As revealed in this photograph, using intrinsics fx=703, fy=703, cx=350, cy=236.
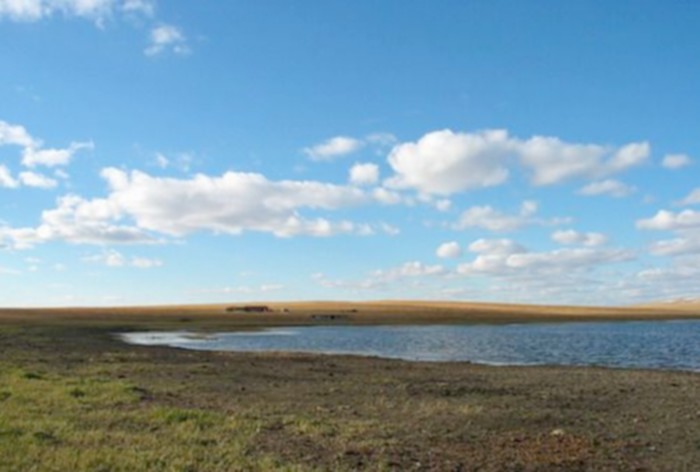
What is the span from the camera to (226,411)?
16.7m

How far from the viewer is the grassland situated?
11.6 metres

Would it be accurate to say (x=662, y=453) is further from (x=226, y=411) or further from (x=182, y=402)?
(x=182, y=402)

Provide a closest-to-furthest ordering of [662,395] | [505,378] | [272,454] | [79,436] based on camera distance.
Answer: [272,454], [79,436], [662,395], [505,378]

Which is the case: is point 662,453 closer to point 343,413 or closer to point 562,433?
point 562,433

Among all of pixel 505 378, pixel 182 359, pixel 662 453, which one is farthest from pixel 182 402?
pixel 182 359

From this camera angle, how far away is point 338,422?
15.1 meters

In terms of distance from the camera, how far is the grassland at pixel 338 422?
1157cm

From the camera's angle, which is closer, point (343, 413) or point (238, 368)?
point (343, 413)

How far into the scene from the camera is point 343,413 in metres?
16.7

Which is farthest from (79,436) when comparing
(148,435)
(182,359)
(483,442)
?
(182,359)

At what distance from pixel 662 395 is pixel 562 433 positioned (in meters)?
8.56

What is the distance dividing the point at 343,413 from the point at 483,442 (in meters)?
4.29

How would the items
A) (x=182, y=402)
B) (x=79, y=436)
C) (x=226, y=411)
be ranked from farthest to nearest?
(x=182, y=402)
(x=226, y=411)
(x=79, y=436)

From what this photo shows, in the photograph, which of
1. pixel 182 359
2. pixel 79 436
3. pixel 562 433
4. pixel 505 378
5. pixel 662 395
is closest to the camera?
pixel 79 436
